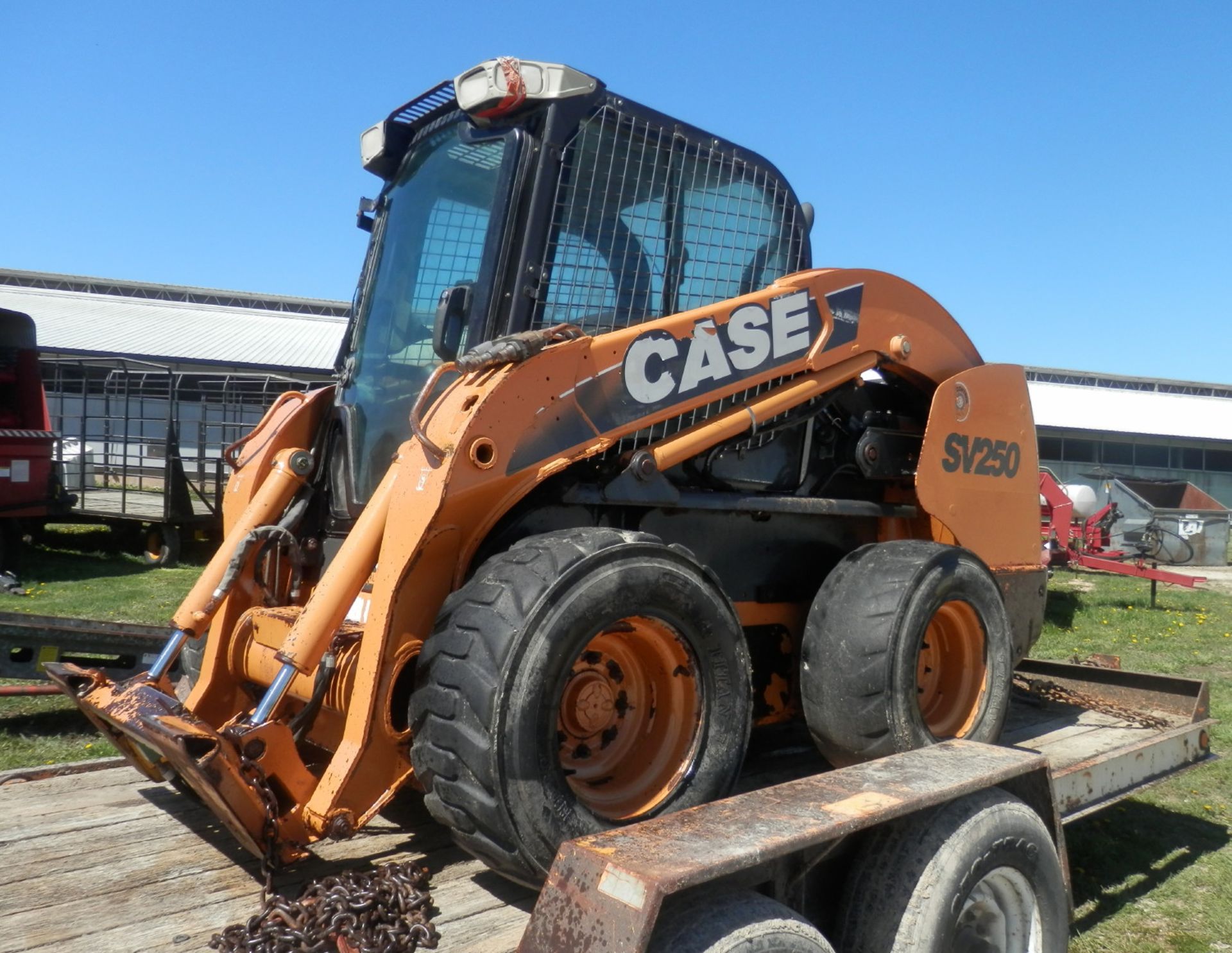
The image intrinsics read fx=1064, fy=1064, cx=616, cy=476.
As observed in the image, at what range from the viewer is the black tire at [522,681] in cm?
256

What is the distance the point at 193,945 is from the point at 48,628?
2.95m

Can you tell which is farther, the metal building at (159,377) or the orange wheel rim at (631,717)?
the metal building at (159,377)

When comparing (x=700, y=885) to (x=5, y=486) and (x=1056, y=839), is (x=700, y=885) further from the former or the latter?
(x=5, y=486)

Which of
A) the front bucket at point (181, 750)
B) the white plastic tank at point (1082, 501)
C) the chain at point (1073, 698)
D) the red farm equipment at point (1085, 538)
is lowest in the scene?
the front bucket at point (181, 750)

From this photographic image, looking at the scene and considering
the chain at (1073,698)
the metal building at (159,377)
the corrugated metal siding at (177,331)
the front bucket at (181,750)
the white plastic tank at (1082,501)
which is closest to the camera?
the front bucket at (181,750)

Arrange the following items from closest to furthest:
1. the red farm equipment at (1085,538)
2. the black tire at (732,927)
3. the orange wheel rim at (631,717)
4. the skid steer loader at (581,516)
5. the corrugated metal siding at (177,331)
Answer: the black tire at (732,927) → the skid steer loader at (581,516) → the orange wheel rim at (631,717) → the red farm equipment at (1085,538) → the corrugated metal siding at (177,331)

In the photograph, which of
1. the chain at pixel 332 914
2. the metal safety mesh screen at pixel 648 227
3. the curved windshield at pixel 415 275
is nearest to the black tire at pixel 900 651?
the metal safety mesh screen at pixel 648 227

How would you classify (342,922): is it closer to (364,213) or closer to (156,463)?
(364,213)

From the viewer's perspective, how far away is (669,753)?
10.0 ft

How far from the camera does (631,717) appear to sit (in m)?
3.09

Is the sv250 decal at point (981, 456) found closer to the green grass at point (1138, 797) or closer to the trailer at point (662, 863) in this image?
the trailer at point (662, 863)

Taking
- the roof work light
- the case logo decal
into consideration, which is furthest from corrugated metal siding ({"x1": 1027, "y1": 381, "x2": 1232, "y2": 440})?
the roof work light

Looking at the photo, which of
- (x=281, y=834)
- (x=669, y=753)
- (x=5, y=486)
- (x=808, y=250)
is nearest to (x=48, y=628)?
(x=281, y=834)

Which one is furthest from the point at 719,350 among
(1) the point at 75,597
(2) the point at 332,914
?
(1) the point at 75,597
